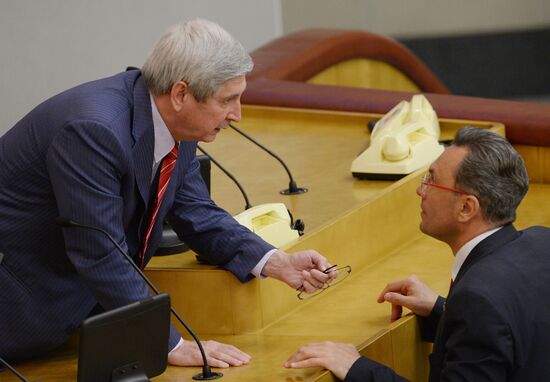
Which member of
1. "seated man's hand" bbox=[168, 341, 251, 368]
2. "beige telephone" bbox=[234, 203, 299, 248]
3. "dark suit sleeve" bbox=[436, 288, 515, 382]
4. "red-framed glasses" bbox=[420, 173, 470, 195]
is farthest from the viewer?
"beige telephone" bbox=[234, 203, 299, 248]

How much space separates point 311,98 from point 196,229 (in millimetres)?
1867

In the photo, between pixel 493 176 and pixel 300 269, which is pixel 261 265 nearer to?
pixel 300 269

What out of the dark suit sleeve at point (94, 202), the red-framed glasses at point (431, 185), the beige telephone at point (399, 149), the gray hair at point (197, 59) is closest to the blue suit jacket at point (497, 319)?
the red-framed glasses at point (431, 185)

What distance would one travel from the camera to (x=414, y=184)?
12.0ft

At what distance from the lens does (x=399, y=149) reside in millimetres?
3723

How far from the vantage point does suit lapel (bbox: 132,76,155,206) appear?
2.48 metres

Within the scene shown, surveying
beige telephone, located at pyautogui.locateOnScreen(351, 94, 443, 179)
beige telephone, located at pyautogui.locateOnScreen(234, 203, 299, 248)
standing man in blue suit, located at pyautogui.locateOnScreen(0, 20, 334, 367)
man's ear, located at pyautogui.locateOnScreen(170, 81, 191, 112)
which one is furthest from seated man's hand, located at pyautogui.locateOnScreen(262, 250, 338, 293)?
beige telephone, located at pyautogui.locateOnScreen(351, 94, 443, 179)

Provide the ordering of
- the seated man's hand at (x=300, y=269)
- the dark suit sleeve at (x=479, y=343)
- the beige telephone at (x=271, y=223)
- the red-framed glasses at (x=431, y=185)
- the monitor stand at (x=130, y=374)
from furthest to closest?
the beige telephone at (x=271, y=223)
the seated man's hand at (x=300, y=269)
the red-framed glasses at (x=431, y=185)
the monitor stand at (x=130, y=374)
the dark suit sleeve at (x=479, y=343)

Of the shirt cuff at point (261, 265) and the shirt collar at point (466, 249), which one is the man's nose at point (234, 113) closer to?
the shirt cuff at point (261, 265)

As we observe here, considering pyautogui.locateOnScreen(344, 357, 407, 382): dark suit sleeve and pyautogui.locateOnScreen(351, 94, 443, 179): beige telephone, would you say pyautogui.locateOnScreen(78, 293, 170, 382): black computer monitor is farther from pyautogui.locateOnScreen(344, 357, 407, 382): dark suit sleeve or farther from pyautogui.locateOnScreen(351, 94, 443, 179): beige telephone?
pyautogui.locateOnScreen(351, 94, 443, 179): beige telephone

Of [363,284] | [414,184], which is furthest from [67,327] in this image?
[414,184]

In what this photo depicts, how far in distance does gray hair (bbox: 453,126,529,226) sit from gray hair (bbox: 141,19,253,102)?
18.9 inches

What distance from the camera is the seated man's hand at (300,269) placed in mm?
2703

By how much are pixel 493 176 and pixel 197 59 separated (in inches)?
24.0
